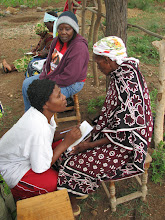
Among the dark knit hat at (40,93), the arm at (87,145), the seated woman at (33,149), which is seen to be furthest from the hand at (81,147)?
the dark knit hat at (40,93)

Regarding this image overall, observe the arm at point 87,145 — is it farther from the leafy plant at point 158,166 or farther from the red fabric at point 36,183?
the leafy plant at point 158,166

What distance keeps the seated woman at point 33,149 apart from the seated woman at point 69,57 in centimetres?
112

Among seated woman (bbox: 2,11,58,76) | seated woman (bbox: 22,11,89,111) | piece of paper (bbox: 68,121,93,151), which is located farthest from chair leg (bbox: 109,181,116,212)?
seated woman (bbox: 2,11,58,76)

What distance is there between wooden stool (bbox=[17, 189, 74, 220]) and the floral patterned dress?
467mm

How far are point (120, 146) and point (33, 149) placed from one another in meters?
0.79

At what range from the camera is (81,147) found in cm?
216

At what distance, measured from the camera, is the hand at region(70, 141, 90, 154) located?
7.03 ft

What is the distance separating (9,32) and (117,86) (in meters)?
8.24

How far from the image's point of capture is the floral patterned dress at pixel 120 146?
1901 millimetres

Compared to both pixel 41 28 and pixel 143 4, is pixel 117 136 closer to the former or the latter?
pixel 41 28

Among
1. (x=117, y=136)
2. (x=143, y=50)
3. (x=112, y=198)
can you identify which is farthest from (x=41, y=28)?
(x=112, y=198)

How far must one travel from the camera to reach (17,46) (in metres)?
7.37

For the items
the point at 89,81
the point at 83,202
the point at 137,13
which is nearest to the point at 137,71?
the point at 83,202

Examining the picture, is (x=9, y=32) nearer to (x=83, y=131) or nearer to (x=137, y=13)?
(x=137, y=13)
